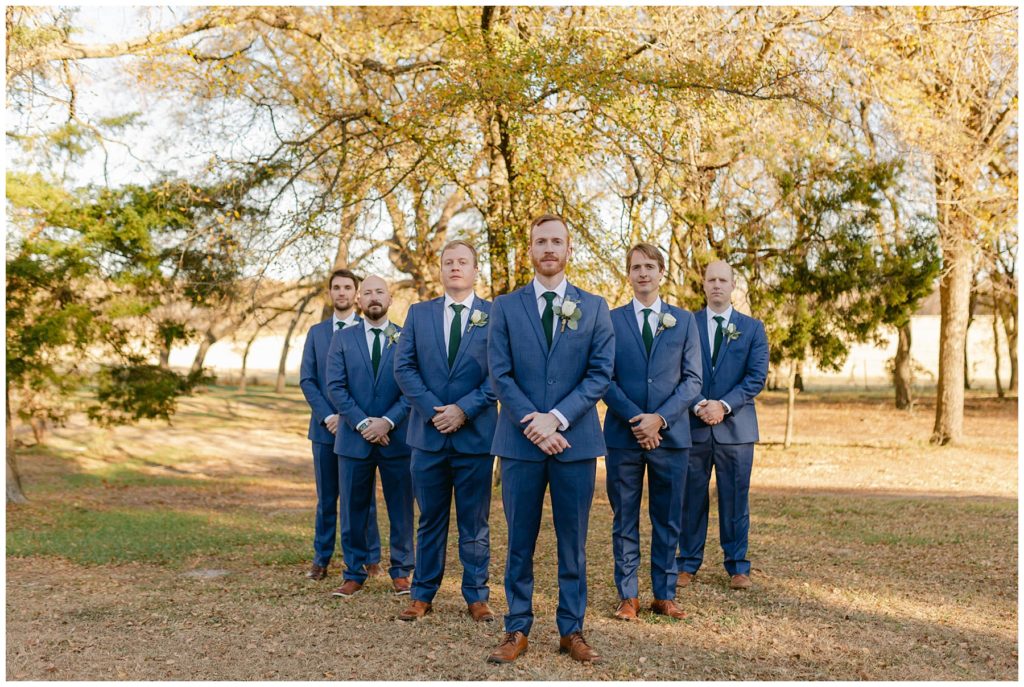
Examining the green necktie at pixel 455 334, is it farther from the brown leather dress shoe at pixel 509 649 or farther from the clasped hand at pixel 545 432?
the brown leather dress shoe at pixel 509 649

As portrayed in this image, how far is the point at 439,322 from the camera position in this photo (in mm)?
5852

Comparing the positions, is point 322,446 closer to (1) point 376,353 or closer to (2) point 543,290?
(1) point 376,353

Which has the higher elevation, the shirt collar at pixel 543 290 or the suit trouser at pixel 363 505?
the shirt collar at pixel 543 290

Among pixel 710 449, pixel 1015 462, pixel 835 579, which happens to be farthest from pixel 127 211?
pixel 1015 462

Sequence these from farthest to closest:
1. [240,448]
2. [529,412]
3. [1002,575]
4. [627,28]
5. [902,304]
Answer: [240,448], [902,304], [627,28], [1002,575], [529,412]

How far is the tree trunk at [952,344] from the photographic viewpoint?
1820 cm

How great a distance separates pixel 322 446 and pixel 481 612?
2156 mm

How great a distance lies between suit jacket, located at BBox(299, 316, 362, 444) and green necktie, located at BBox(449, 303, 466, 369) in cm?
155

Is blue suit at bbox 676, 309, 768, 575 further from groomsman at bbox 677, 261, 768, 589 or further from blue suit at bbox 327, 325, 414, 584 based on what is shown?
blue suit at bbox 327, 325, 414, 584

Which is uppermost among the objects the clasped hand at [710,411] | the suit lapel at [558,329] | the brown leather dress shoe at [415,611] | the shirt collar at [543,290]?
the shirt collar at [543,290]

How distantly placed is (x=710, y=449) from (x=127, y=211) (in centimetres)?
976

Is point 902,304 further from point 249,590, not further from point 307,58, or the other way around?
point 249,590

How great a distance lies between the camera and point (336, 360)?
6.88 metres

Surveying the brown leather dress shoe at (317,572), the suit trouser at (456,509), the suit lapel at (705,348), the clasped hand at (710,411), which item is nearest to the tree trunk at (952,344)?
the suit lapel at (705,348)
